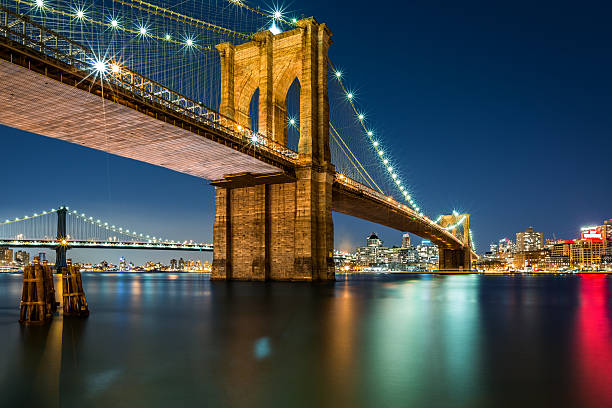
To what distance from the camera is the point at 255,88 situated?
37.8 m

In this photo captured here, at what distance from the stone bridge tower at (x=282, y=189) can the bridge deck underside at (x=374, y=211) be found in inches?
162

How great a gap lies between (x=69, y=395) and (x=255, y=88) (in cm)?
3448

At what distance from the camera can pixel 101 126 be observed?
21688mm

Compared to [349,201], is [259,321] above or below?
below

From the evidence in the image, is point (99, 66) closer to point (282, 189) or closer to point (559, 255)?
point (282, 189)

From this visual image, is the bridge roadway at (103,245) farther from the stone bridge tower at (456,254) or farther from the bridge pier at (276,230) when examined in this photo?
the stone bridge tower at (456,254)

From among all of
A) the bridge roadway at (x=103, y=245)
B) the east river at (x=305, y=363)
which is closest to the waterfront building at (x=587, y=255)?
the bridge roadway at (x=103, y=245)

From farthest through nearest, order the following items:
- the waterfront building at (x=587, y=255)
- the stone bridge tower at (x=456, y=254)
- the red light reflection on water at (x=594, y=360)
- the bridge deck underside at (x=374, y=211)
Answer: the waterfront building at (x=587, y=255)
the stone bridge tower at (x=456, y=254)
the bridge deck underside at (x=374, y=211)
the red light reflection on water at (x=594, y=360)

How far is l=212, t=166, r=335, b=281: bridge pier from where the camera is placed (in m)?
31.8

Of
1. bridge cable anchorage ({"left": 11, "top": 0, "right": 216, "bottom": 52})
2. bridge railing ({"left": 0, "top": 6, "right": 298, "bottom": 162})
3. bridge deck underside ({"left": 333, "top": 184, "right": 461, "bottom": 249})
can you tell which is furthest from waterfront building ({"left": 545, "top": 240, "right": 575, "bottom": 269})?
bridge railing ({"left": 0, "top": 6, "right": 298, "bottom": 162})

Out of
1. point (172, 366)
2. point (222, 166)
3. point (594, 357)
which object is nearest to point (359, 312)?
point (594, 357)

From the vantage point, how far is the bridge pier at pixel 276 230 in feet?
104

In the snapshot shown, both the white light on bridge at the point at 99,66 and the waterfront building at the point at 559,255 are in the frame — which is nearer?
the white light on bridge at the point at 99,66

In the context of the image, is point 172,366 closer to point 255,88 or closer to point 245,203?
point 245,203
